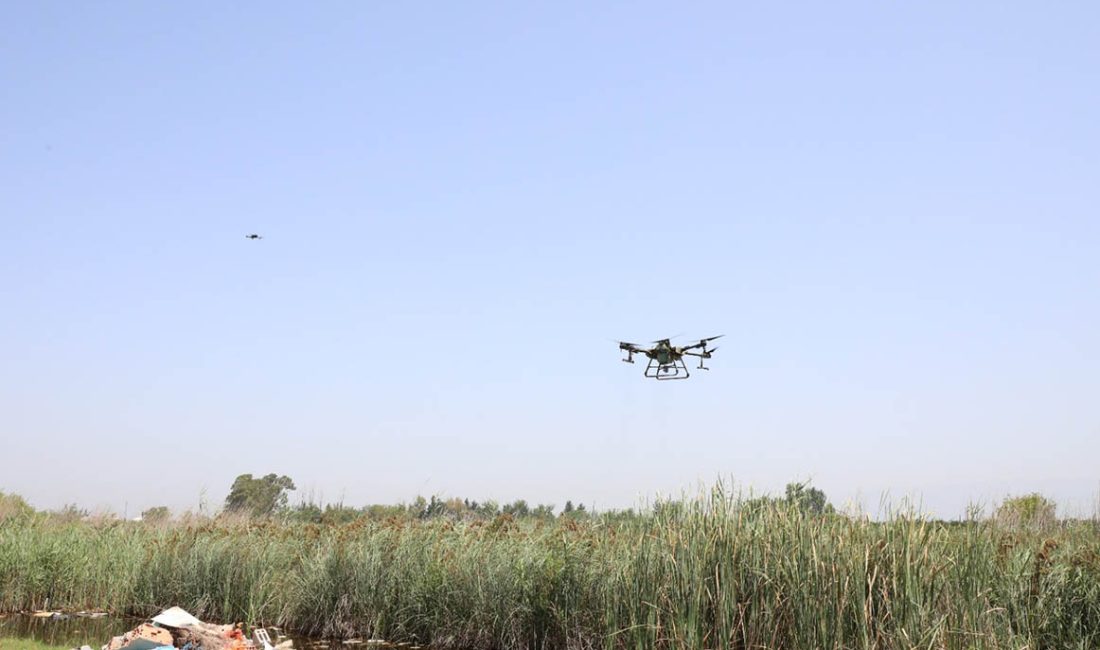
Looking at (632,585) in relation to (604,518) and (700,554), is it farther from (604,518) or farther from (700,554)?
(604,518)

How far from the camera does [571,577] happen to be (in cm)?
1274

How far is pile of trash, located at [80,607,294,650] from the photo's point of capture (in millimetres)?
10242

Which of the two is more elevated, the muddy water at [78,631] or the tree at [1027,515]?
the tree at [1027,515]

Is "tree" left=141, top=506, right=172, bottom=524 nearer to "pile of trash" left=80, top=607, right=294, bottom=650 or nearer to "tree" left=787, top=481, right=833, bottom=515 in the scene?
"pile of trash" left=80, top=607, right=294, bottom=650

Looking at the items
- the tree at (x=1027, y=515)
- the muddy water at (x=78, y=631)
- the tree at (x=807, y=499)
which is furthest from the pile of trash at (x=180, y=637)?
the tree at (x=1027, y=515)

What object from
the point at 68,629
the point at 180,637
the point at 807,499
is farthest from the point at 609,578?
the point at 68,629

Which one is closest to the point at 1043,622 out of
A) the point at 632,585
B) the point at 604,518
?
the point at 632,585

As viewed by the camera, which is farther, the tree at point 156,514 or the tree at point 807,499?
the tree at point 156,514

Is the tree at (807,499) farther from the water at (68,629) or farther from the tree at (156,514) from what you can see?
the tree at (156,514)

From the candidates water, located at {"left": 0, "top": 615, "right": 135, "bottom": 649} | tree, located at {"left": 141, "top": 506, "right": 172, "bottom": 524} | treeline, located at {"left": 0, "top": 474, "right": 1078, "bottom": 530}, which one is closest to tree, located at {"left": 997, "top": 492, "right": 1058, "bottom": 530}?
treeline, located at {"left": 0, "top": 474, "right": 1078, "bottom": 530}

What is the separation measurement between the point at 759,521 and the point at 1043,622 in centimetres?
354

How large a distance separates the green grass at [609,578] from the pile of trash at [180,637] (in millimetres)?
3451

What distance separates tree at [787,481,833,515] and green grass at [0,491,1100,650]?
0.18 meters

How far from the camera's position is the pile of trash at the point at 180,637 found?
10.2m
